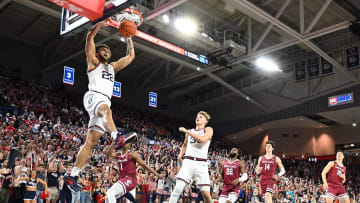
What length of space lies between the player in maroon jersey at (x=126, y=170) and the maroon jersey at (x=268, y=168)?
3964mm

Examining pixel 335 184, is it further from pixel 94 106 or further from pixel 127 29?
pixel 94 106

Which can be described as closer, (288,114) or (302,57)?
(302,57)

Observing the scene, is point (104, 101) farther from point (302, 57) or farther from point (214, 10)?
point (302, 57)

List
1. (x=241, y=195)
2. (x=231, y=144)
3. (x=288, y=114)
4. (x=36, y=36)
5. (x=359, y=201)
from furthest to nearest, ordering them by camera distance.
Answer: (x=231, y=144) → (x=288, y=114) → (x=36, y=36) → (x=359, y=201) → (x=241, y=195)

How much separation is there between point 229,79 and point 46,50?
1625 cm

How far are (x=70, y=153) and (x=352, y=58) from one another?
22.1 metres

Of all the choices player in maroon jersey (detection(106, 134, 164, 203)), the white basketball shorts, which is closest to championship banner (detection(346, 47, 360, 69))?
player in maroon jersey (detection(106, 134, 164, 203))

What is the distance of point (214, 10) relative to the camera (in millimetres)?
23141

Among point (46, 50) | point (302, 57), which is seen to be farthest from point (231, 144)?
point (46, 50)

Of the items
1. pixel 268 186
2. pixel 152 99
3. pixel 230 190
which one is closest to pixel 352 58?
pixel 152 99

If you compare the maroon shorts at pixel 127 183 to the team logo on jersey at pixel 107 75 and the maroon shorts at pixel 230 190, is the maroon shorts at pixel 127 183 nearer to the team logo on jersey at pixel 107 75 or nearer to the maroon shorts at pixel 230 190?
the team logo on jersey at pixel 107 75

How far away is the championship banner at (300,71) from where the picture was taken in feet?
96.8

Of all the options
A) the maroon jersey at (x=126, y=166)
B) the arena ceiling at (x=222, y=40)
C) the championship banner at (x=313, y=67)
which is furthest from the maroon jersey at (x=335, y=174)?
the championship banner at (x=313, y=67)

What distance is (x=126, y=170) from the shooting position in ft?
23.5
